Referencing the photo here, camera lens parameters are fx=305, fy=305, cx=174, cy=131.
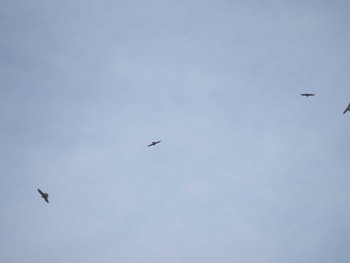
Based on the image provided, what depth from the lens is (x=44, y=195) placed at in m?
66.2
